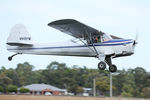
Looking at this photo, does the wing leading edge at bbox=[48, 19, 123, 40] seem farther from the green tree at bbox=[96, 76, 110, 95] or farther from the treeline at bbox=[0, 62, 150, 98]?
the green tree at bbox=[96, 76, 110, 95]

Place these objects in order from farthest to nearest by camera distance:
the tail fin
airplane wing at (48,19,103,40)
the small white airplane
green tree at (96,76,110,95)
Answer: green tree at (96,76,110,95) < the tail fin < the small white airplane < airplane wing at (48,19,103,40)

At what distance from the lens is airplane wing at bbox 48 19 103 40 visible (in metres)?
16.6

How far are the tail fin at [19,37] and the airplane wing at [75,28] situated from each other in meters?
2.95

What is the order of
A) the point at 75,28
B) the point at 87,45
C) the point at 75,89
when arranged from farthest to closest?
1. the point at 75,89
2. the point at 87,45
3. the point at 75,28

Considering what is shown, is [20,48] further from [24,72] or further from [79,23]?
[24,72]

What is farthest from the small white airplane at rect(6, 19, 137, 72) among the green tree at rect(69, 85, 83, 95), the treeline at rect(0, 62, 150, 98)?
the green tree at rect(69, 85, 83, 95)

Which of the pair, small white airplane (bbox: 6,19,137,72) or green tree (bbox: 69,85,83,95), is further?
green tree (bbox: 69,85,83,95)

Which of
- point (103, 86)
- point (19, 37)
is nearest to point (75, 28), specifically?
point (19, 37)

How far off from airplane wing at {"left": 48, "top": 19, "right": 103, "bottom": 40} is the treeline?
3146 cm

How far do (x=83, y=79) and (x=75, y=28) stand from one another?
4126cm

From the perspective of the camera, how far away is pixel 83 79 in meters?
58.2

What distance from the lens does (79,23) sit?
16891 millimetres

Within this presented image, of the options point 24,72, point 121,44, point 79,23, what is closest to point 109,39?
point 121,44

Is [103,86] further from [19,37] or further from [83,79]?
[19,37]
